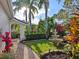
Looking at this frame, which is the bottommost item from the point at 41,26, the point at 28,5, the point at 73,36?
the point at 41,26

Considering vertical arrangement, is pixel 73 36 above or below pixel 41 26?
above

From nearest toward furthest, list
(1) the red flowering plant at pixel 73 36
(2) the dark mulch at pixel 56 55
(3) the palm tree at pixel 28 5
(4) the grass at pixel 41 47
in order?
(1) the red flowering plant at pixel 73 36 < (2) the dark mulch at pixel 56 55 < (4) the grass at pixel 41 47 < (3) the palm tree at pixel 28 5

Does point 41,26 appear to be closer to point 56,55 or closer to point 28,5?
point 28,5

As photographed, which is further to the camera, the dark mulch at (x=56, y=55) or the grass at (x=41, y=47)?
the grass at (x=41, y=47)

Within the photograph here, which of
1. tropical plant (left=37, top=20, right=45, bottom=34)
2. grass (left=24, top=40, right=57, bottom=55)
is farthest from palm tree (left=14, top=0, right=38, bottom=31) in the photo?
grass (left=24, top=40, right=57, bottom=55)

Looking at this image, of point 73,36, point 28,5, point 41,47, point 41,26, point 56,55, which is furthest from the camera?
point 28,5

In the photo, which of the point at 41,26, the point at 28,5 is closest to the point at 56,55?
the point at 41,26

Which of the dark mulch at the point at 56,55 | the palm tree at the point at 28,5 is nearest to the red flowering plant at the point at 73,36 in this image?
the dark mulch at the point at 56,55

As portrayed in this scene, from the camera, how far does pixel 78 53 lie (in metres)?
11.9

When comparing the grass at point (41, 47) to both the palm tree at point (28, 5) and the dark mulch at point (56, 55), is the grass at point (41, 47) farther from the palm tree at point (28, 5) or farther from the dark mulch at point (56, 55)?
the palm tree at point (28, 5)

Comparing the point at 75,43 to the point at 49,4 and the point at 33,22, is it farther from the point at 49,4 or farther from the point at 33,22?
the point at 33,22

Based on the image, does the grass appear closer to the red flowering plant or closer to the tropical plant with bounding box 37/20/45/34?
the red flowering plant

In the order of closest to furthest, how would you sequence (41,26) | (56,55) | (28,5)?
1. (56,55)
2. (41,26)
3. (28,5)

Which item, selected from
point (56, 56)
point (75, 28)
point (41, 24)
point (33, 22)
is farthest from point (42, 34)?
point (75, 28)
